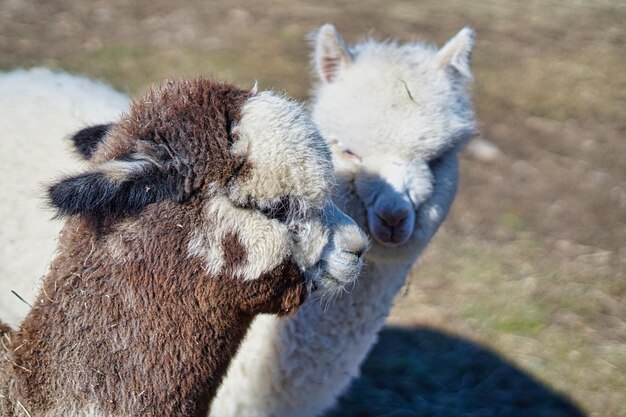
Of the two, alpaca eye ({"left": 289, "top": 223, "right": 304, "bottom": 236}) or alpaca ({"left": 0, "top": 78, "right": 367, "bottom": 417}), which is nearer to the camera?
alpaca ({"left": 0, "top": 78, "right": 367, "bottom": 417})

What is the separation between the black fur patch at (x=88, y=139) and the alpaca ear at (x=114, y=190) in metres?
0.66

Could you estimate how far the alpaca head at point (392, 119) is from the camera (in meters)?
4.16

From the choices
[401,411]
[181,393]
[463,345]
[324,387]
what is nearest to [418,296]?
[463,345]

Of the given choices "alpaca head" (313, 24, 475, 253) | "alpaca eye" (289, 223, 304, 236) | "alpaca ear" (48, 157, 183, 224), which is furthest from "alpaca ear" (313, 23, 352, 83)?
"alpaca ear" (48, 157, 183, 224)

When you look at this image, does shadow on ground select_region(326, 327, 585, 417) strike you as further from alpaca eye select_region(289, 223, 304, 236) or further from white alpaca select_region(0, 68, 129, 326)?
alpaca eye select_region(289, 223, 304, 236)

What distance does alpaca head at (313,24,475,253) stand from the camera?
164 inches

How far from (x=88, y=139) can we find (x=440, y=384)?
3.59 m

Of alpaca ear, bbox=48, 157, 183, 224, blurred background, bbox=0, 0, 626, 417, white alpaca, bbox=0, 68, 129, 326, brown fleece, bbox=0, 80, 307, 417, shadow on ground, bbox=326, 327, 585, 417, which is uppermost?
alpaca ear, bbox=48, 157, 183, 224

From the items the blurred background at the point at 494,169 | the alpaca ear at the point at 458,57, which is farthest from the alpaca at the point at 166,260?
the blurred background at the point at 494,169

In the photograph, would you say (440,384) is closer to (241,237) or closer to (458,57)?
(458,57)

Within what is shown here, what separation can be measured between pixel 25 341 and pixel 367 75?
261cm

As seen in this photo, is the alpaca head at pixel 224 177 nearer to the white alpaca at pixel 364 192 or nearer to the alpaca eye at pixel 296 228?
the alpaca eye at pixel 296 228

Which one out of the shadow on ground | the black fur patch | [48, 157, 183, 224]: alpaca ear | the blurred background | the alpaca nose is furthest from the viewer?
the blurred background

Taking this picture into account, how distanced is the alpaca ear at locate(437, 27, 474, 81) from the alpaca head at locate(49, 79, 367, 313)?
2106mm
